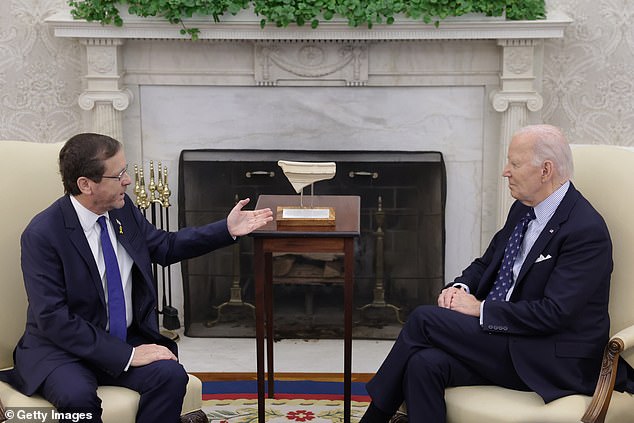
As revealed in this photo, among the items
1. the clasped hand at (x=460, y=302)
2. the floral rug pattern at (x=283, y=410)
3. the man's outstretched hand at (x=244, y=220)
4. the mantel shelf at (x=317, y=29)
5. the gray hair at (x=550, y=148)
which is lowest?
the floral rug pattern at (x=283, y=410)

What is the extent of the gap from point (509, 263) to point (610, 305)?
354 millimetres

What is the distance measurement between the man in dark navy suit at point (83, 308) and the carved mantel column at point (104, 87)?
1.67m

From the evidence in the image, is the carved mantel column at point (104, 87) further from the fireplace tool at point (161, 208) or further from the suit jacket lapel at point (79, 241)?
the suit jacket lapel at point (79, 241)

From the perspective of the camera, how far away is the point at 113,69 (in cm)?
480

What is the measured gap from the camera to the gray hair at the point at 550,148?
318 centimetres

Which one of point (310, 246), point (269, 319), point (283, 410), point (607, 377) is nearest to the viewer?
point (607, 377)

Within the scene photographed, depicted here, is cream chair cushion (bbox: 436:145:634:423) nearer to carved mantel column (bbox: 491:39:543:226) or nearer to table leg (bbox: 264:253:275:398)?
table leg (bbox: 264:253:275:398)

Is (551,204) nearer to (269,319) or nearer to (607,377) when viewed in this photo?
(607,377)

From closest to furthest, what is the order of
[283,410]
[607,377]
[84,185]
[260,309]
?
[607,377] < [84,185] < [260,309] < [283,410]

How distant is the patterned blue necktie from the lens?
3303mm

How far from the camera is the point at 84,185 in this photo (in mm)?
3096

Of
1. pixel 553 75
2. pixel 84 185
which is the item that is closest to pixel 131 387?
pixel 84 185

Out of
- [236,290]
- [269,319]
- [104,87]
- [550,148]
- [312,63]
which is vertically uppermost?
[312,63]

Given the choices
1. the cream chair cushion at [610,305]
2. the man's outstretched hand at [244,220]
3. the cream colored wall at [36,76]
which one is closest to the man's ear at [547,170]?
the cream chair cushion at [610,305]
